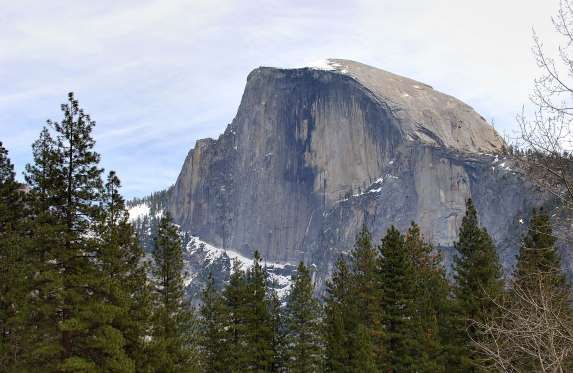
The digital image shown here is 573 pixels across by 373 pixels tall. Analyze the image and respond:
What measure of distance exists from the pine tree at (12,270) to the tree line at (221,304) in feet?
0.25

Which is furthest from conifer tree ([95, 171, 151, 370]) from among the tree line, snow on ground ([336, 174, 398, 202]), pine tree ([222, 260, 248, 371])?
snow on ground ([336, 174, 398, 202])

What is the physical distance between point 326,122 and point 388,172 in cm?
2747

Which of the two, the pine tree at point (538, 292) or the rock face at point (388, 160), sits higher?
the rock face at point (388, 160)

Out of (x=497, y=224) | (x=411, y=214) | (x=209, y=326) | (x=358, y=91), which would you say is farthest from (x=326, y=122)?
(x=209, y=326)

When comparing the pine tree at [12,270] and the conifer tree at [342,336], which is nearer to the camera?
the pine tree at [12,270]

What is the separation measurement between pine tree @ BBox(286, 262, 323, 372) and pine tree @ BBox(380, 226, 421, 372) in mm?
4366

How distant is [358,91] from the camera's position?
7397 inches

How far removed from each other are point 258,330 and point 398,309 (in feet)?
26.4

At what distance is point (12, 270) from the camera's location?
23438mm

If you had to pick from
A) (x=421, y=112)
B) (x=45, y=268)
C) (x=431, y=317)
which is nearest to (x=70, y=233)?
(x=45, y=268)

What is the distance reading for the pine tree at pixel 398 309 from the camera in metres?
34.2

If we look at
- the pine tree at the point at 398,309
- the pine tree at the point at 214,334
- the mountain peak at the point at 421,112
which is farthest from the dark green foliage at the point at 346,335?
the mountain peak at the point at 421,112

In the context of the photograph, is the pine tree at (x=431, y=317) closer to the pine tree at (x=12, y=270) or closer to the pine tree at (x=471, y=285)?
the pine tree at (x=471, y=285)

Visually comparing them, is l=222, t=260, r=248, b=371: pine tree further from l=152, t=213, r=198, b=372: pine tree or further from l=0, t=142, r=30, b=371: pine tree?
l=0, t=142, r=30, b=371: pine tree
